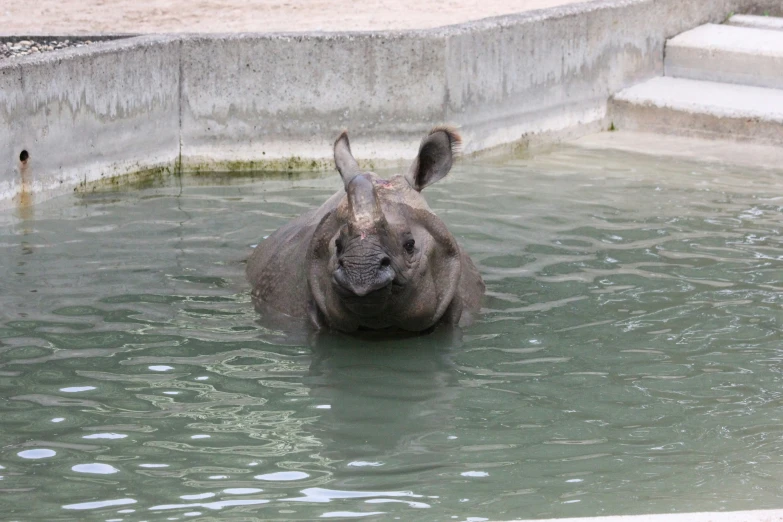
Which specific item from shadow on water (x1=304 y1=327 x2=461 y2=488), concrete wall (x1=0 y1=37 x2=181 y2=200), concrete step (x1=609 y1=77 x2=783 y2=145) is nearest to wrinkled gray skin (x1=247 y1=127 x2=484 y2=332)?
shadow on water (x1=304 y1=327 x2=461 y2=488)

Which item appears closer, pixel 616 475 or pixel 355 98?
pixel 616 475

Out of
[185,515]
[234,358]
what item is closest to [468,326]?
[234,358]

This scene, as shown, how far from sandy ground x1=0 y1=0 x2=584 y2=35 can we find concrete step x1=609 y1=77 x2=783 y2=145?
168 cm

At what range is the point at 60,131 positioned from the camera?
10.5 m

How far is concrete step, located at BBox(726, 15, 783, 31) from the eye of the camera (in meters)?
14.8

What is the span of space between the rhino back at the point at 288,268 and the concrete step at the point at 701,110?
229 inches

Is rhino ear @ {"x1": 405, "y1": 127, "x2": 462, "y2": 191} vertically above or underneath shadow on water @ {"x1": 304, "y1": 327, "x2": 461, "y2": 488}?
above

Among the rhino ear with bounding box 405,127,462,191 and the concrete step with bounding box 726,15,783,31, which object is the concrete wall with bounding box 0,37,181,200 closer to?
the rhino ear with bounding box 405,127,462,191

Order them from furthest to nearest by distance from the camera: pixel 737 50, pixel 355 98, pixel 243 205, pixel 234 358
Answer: pixel 737 50, pixel 355 98, pixel 243 205, pixel 234 358

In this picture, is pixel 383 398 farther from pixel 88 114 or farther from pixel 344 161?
pixel 88 114

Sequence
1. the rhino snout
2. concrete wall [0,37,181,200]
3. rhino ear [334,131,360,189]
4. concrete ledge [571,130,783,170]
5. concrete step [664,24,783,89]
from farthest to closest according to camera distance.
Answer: concrete step [664,24,783,89] < concrete ledge [571,130,783,170] < concrete wall [0,37,181,200] < rhino ear [334,131,360,189] < the rhino snout

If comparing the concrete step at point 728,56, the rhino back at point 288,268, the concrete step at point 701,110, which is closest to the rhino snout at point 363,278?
the rhino back at point 288,268

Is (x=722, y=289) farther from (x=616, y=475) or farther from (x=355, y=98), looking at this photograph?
(x=355, y=98)

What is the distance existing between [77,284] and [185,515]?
351 cm
